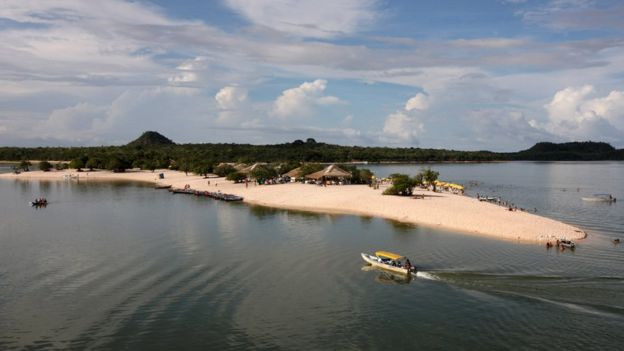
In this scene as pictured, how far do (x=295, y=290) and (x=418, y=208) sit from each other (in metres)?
29.5

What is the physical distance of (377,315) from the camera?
2272 centimetres

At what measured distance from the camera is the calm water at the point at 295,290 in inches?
803

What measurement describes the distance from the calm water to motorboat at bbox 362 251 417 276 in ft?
2.55

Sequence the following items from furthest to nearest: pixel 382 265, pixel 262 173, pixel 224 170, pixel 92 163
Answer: pixel 92 163 → pixel 224 170 → pixel 262 173 → pixel 382 265

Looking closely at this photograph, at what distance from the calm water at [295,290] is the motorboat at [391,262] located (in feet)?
2.55

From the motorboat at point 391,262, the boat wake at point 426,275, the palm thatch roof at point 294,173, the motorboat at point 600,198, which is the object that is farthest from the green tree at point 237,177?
the boat wake at point 426,275

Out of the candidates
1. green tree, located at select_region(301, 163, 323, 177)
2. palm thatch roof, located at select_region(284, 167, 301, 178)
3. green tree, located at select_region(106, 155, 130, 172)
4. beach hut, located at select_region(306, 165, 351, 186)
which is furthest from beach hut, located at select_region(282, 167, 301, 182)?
green tree, located at select_region(106, 155, 130, 172)

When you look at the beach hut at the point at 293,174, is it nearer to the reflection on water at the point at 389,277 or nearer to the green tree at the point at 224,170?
the green tree at the point at 224,170

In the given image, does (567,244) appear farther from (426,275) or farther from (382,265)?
(382,265)

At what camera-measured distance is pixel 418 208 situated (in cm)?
5250

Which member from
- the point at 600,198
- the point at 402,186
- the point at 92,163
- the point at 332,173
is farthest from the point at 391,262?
the point at 92,163

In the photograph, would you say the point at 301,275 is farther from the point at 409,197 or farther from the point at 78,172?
the point at 78,172

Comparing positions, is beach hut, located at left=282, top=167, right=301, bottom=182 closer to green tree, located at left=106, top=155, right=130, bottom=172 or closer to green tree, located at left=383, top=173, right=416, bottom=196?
green tree, located at left=383, top=173, right=416, bottom=196

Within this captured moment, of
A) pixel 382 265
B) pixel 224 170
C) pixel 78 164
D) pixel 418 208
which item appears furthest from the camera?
pixel 78 164
